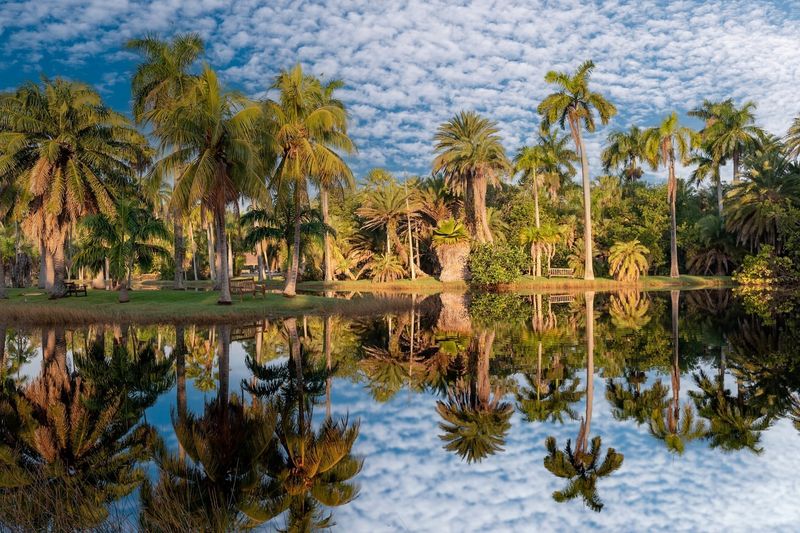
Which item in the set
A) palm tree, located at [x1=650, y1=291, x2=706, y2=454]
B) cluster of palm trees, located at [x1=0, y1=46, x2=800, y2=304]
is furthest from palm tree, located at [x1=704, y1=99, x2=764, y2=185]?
palm tree, located at [x1=650, y1=291, x2=706, y2=454]

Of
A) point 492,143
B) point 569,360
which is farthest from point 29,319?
point 492,143

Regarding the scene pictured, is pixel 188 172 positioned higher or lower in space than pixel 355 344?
higher

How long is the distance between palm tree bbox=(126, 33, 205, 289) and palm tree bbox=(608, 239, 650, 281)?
40771mm

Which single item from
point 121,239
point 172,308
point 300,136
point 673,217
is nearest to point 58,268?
point 121,239

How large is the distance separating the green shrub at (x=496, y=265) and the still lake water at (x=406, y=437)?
31114 millimetres

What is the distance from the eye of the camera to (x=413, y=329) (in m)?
21.3

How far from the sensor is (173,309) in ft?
76.1

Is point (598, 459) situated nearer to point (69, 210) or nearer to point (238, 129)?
point (238, 129)

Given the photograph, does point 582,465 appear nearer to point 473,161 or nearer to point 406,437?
point 406,437

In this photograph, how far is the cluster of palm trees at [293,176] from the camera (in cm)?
2562

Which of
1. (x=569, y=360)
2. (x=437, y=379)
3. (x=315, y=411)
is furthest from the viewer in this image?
(x=569, y=360)

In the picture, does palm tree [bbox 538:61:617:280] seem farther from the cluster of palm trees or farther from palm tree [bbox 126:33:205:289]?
palm tree [bbox 126:33:205:289]

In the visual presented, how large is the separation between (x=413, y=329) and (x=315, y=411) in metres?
12.3

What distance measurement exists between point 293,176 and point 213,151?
6474 millimetres
